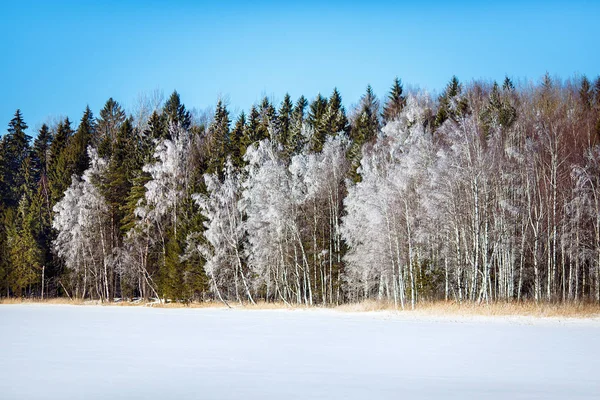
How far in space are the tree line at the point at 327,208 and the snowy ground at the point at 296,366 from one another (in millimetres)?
16478

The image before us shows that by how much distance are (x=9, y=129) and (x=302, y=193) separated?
1815 inches

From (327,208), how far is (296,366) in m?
32.5

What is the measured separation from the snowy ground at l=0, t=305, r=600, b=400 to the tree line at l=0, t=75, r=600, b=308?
16.5 meters

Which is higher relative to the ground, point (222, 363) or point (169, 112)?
point (169, 112)

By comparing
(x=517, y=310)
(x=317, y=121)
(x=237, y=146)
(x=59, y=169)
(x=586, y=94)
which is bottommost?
(x=517, y=310)

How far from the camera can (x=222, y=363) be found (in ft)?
34.8

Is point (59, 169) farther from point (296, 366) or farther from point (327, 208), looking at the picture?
point (296, 366)

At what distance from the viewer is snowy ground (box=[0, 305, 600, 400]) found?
25.7ft

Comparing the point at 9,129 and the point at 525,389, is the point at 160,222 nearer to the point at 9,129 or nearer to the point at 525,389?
the point at 9,129

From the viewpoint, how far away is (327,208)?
42.6 m

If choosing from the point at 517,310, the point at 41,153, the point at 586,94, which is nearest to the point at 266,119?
the point at 41,153

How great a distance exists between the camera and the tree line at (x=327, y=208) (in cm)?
3384

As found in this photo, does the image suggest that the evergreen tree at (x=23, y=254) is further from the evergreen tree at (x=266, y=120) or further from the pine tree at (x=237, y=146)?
the evergreen tree at (x=266, y=120)

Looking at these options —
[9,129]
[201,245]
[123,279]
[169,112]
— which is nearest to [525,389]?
[201,245]
